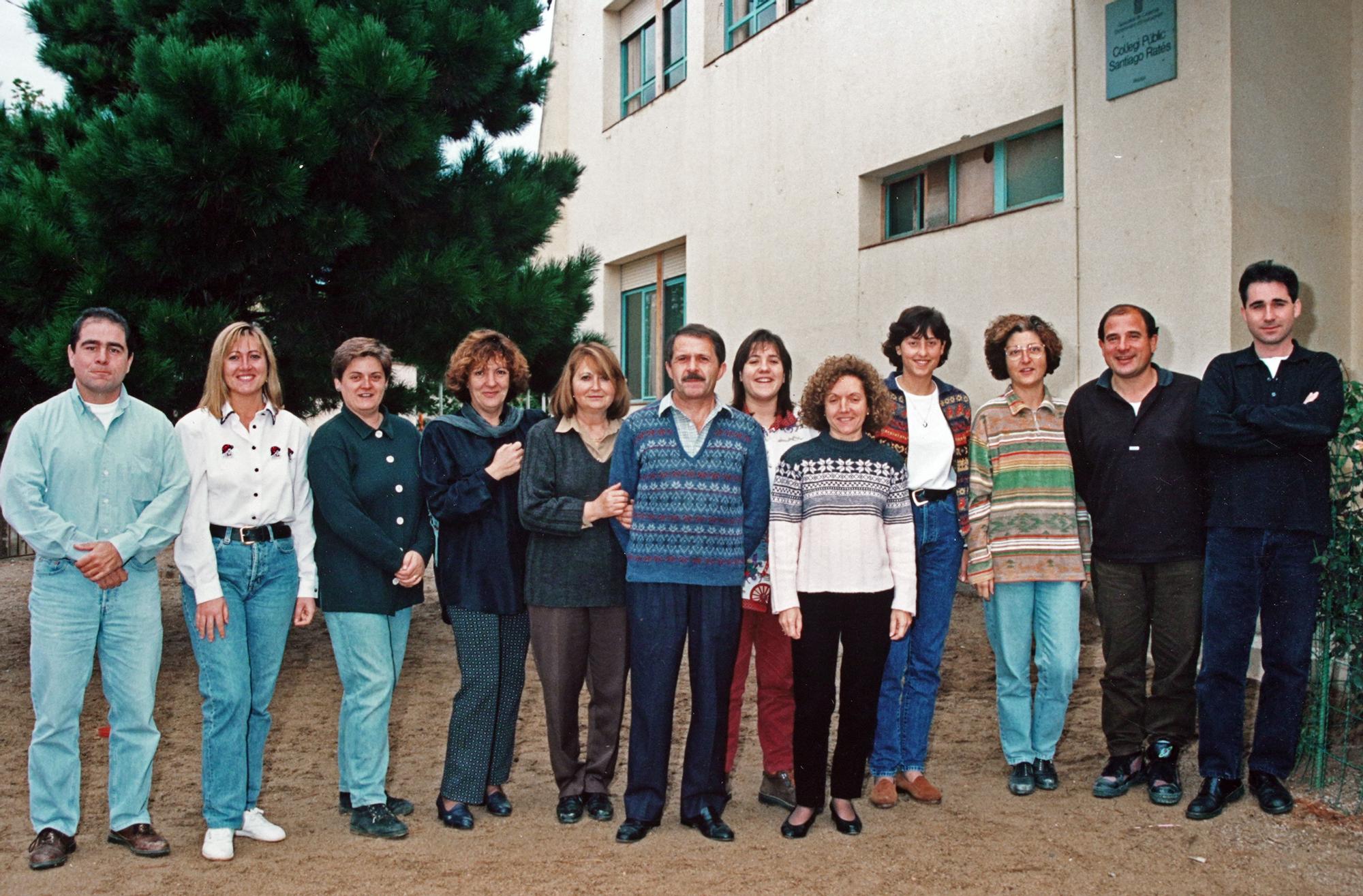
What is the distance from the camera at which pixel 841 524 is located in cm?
408

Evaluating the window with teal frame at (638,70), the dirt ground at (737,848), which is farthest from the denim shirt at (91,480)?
the window with teal frame at (638,70)

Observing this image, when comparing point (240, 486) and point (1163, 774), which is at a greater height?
point (240, 486)

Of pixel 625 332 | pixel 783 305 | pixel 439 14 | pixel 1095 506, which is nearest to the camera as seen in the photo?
pixel 1095 506

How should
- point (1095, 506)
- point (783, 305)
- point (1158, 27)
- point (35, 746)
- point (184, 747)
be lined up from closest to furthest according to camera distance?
point (35, 746) → point (1095, 506) → point (184, 747) → point (1158, 27) → point (783, 305)

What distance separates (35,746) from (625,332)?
1207 cm

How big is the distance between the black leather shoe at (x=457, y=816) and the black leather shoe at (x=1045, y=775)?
2.27 metres

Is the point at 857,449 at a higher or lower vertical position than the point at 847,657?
higher

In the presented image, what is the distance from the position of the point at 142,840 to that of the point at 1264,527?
4135 millimetres

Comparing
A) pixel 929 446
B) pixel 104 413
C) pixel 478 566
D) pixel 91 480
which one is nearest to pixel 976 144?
pixel 929 446

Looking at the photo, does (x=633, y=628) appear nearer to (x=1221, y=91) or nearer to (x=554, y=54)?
(x=1221, y=91)

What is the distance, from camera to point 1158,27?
735 centimetres

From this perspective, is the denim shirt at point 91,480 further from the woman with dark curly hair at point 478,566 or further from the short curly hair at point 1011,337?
the short curly hair at point 1011,337

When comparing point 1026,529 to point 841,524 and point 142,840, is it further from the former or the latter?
point 142,840

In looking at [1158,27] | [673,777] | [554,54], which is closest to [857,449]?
[673,777]
